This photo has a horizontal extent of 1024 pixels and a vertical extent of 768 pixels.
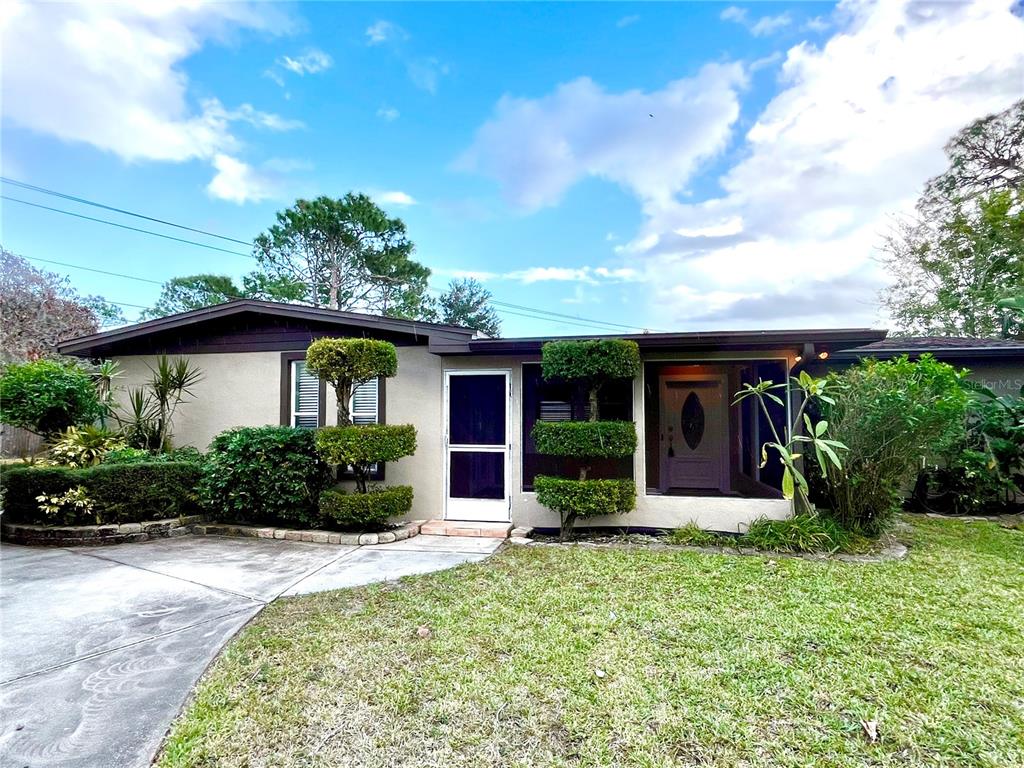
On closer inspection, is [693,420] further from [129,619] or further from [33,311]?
[33,311]

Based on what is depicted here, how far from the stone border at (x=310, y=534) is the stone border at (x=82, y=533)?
19.8 inches

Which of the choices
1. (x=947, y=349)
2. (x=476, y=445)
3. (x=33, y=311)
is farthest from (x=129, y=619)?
(x=33, y=311)

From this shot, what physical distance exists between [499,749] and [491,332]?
1065 inches

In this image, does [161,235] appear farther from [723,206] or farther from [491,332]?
[723,206]

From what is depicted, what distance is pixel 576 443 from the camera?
561 centimetres

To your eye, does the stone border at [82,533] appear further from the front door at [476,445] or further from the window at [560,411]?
the window at [560,411]

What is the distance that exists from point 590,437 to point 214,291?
26.1 m

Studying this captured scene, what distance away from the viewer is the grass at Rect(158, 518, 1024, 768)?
210 centimetres

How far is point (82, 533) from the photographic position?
5859 mm

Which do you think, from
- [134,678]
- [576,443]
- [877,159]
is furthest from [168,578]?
[877,159]

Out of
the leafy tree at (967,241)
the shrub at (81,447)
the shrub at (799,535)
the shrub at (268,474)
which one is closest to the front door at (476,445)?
the shrub at (268,474)

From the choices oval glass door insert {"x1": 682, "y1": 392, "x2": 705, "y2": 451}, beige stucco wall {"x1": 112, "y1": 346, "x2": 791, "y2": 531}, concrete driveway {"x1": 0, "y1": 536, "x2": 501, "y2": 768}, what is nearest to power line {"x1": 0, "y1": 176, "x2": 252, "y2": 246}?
beige stucco wall {"x1": 112, "y1": 346, "x2": 791, "y2": 531}

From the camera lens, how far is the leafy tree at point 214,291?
22219mm

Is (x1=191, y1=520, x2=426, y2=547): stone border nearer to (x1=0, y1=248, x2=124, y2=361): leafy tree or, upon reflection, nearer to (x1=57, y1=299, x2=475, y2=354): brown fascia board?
(x1=57, y1=299, x2=475, y2=354): brown fascia board
